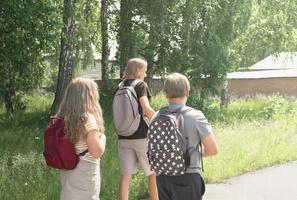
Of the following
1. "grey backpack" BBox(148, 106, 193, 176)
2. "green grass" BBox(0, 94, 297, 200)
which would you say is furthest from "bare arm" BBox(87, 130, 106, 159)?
"green grass" BBox(0, 94, 297, 200)

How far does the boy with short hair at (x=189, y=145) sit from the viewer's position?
4.88 meters

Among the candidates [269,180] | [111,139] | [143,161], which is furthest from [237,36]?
[143,161]

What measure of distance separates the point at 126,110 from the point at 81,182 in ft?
5.46

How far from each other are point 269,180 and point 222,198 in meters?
1.64

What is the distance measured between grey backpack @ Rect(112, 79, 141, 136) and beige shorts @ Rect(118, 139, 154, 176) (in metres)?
0.14

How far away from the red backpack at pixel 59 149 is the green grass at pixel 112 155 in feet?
8.42

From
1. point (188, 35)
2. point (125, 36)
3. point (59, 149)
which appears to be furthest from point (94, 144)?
point (188, 35)

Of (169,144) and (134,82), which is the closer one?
(169,144)

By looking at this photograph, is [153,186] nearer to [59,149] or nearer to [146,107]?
[146,107]

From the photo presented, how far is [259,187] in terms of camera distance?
8.97m

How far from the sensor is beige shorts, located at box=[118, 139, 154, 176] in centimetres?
671

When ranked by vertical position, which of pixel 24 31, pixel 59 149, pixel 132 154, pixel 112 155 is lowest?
pixel 112 155

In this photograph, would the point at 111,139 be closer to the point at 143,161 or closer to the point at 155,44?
the point at 143,161

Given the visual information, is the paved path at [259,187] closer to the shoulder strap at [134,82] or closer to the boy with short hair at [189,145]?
the shoulder strap at [134,82]
